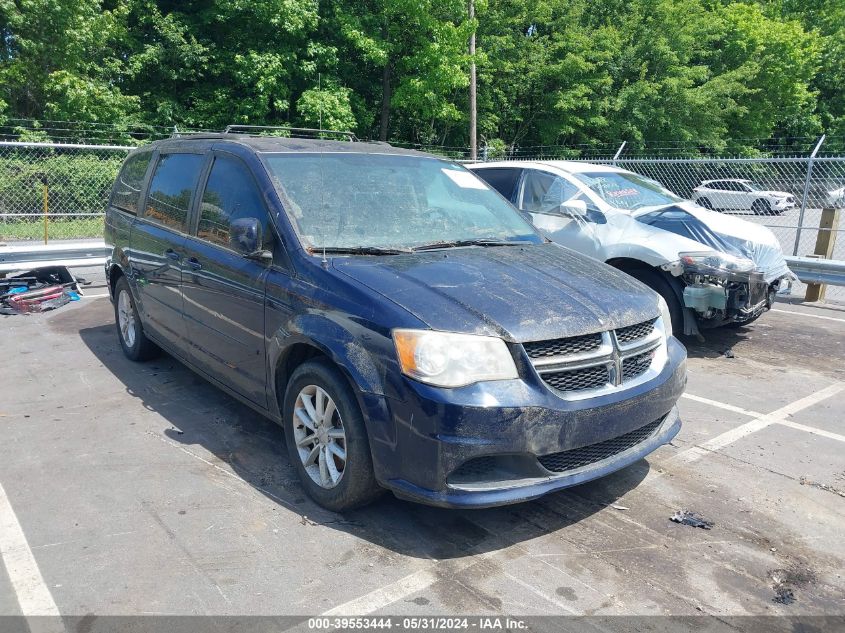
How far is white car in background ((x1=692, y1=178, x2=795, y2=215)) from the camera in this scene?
16766 mm

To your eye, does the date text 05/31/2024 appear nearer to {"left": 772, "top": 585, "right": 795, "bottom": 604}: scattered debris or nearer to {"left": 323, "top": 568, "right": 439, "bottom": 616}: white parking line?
{"left": 323, "top": 568, "right": 439, "bottom": 616}: white parking line

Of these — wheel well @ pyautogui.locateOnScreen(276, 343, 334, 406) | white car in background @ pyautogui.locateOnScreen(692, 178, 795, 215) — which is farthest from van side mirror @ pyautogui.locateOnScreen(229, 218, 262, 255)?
white car in background @ pyautogui.locateOnScreen(692, 178, 795, 215)

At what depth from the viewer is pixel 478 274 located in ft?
11.9

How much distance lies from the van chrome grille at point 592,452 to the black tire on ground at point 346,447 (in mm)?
829

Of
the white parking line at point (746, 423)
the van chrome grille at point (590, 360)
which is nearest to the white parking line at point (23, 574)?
the van chrome grille at point (590, 360)

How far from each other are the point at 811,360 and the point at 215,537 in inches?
229

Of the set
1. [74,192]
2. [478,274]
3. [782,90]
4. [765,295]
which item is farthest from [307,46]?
[782,90]

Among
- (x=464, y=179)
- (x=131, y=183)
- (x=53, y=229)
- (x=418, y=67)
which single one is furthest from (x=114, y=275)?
(x=418, y=67)

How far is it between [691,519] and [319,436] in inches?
77.6

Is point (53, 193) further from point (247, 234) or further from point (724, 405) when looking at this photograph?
point (724, 405)

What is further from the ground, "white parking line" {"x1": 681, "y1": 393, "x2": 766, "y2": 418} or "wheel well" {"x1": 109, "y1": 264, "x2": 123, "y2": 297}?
"wheel well" {"x1": 109, "y1": 264, "x2": 123, "y2": 297}

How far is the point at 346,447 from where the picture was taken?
3299 millimetres

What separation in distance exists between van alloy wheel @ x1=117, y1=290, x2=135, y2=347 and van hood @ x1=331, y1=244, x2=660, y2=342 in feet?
10.5

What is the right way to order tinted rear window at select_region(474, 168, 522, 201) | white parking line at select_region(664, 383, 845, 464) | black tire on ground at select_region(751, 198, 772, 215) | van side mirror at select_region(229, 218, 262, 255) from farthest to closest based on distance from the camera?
black tire on ground at select_region(751, 198, 772, 215)
tinted rear window at select_region(474, 168, 522, 201)
white parking line at select_region(664, 383, 845, 464)
van side mirror at select_region(229, 218, 262, 255)
